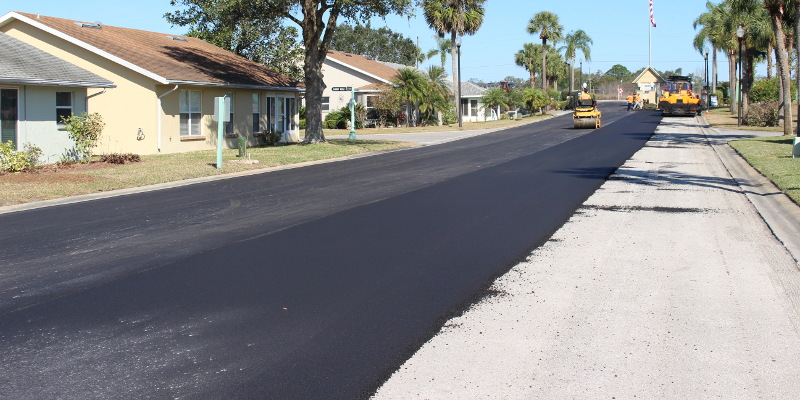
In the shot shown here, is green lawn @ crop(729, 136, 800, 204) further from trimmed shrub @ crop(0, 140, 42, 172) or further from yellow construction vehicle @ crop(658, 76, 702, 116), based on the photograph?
yellow construction vehicle @ crop(658, 76, 702, 116)

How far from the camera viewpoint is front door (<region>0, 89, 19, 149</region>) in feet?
68.9

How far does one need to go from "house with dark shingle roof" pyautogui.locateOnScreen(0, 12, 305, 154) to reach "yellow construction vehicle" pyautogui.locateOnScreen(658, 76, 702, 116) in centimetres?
3729

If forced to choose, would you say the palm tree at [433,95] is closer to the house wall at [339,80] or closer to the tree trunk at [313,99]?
the house wall at [339,80]

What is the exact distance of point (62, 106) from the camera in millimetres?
23422

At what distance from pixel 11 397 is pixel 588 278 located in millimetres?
5746

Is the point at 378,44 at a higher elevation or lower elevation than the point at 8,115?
higher

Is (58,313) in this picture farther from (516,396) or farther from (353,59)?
(353,59)

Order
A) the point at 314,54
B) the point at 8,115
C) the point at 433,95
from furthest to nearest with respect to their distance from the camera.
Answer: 1. the point at 433,95
2. the point at 314,54
3. the point at 8,115

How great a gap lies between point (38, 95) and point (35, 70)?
0.73 metres

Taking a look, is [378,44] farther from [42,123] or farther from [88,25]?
[42,123]

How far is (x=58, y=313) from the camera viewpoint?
22.9 feet

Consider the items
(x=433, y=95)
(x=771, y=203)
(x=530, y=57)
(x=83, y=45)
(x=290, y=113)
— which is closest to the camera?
(x=771, y=203)

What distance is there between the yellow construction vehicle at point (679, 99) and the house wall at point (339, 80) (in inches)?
889

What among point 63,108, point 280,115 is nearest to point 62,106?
point 63,108
